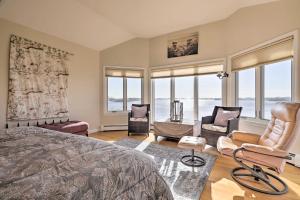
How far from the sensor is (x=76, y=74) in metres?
4.38

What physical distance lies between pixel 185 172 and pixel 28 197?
82.7 inches

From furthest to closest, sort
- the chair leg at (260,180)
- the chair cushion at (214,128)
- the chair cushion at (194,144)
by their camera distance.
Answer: the chair cushion at (214,128) → the chair cushion at (194,144) → the chair leg at (260,180)

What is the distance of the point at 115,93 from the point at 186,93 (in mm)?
2363

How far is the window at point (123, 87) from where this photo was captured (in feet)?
17.4

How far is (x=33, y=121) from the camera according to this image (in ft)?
11.4

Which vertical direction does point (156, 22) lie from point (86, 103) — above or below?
above

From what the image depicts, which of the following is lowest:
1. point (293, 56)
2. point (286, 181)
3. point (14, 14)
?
point (286, 181)

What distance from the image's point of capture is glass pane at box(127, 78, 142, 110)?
18.1 ft

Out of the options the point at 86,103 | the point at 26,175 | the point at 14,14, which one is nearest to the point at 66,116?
the point at 86,103

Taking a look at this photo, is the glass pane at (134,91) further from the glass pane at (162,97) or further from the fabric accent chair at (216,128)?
the fabric accent chair at (216,128)

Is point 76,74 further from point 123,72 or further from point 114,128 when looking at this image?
point 114,128

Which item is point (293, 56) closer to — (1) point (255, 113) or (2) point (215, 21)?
(1) point (255, 113)

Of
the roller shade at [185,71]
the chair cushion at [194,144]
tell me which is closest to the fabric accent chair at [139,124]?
the roller shade at [185,71]

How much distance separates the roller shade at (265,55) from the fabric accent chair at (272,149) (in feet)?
4.00
